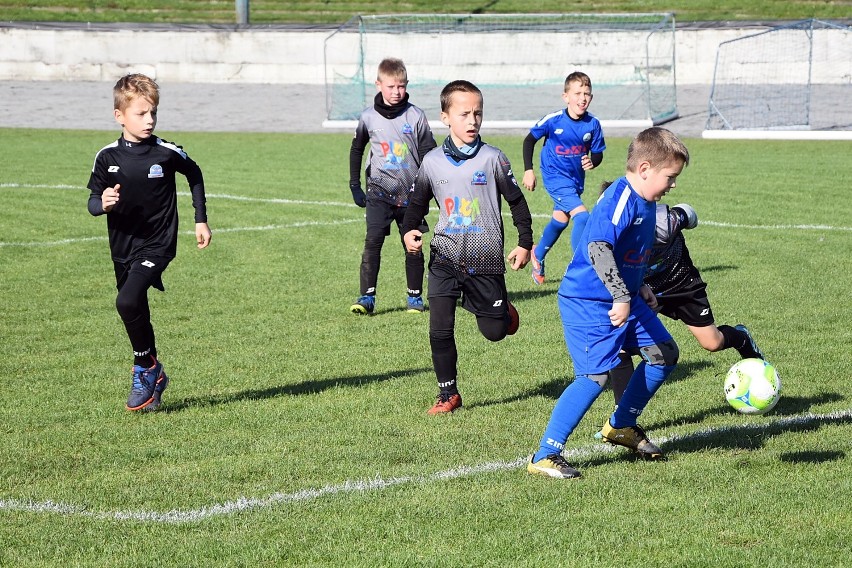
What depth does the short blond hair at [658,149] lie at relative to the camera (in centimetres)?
519

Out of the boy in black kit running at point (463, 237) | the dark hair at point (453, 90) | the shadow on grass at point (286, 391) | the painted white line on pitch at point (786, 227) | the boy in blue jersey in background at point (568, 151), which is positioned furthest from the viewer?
the painted white line on pitch at point (786, 227)

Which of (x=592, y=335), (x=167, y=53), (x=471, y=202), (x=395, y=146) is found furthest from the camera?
(x=167, y=53)

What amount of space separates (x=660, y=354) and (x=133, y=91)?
11.2 feet

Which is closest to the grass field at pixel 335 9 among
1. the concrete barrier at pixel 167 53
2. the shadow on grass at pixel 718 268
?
the concrete barrier at pixel 167 53

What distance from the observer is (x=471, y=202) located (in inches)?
272

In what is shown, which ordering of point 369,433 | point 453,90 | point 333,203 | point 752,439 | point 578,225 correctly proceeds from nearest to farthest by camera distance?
point 752,439, point 369,433, point 453,90, point 578,225, point 333,203

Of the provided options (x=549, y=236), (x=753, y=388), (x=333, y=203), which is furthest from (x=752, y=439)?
(x=333, y=203)

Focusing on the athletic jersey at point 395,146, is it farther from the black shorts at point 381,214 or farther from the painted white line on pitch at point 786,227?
the painted white line on pitch at point 786,227

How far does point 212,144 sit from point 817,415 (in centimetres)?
2123

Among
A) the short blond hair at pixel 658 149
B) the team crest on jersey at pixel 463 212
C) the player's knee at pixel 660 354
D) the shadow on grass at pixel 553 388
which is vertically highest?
the short blond hair at pixel 658 149

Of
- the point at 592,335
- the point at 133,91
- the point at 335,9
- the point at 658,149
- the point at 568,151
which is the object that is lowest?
the point at 592,335

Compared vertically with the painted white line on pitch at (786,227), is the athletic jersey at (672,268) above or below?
above

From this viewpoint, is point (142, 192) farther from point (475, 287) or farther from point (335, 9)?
point (335, 9)

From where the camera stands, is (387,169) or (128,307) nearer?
(128,307)
